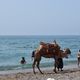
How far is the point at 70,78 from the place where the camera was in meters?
21.0

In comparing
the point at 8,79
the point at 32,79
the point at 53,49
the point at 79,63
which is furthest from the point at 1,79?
the point at 79,63

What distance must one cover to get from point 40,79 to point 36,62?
4208 millimetres

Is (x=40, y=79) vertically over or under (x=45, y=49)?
under

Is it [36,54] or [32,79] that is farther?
[36,54]

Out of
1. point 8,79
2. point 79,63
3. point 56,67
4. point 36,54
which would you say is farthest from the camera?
point 79,63

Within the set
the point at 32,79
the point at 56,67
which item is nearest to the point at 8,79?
the point at 32,79

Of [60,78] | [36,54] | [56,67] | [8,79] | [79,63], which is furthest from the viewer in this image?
[79,63]

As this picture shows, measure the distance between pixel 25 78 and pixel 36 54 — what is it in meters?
2.51

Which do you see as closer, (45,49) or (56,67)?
(45,49)

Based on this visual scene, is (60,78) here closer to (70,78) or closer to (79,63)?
(70,78)

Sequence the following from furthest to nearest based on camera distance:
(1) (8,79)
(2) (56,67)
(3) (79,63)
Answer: (3) (79,63)
(2) (56,67)
(1) (8,79)

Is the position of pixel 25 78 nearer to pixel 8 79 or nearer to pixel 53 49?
pixel 8 79

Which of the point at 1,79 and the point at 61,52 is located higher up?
the point at 61,52

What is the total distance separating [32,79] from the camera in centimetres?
2153
